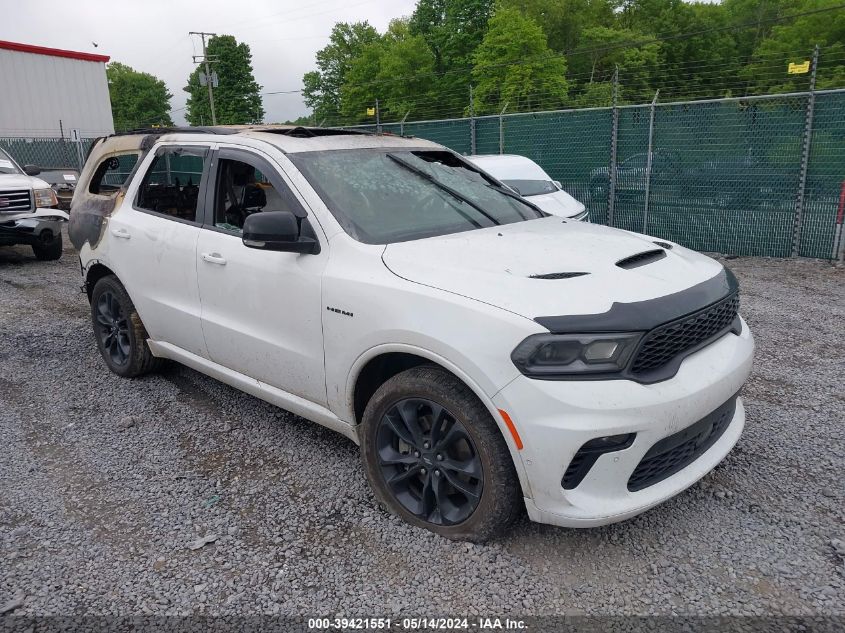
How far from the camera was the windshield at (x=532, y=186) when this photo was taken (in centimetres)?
881

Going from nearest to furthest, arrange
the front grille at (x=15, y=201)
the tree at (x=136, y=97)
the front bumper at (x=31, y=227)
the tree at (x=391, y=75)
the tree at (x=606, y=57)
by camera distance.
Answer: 1. the front grille at (x=15, y=201)
2. the front bumper at (x=31, y=227)
3. the tree at (x=606, y=57)
4. the tree at (x=391, y=75)
5. the tree at (x=136, y=97)

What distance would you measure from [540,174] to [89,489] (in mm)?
7358

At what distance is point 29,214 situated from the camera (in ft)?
32.3

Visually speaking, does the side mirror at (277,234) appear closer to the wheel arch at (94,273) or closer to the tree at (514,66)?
the wheel arch at (94,273)

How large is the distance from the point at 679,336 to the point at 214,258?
8.22 feet

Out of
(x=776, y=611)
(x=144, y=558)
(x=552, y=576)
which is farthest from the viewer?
(x=144, y=558)

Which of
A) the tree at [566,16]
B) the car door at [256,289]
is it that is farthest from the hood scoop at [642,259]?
the tree at [566,16]

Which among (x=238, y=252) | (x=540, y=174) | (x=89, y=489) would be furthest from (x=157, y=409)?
(x=540, y=174)

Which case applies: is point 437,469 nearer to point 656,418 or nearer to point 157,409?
point 656,418

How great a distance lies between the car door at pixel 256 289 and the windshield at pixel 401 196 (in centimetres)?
19

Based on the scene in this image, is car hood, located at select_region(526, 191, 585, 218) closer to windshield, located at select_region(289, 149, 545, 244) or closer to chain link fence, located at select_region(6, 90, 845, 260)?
chain link fence, located at select_region(6, 90, 845, 260)

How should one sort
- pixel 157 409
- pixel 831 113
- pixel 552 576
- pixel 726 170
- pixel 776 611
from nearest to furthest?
1. pixel 776 611
2. pixel 552 576
3. pixel 157 409
4. pixel 831 113
5. pixel 726 170

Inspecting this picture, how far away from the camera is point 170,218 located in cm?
425

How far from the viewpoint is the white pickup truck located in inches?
377
